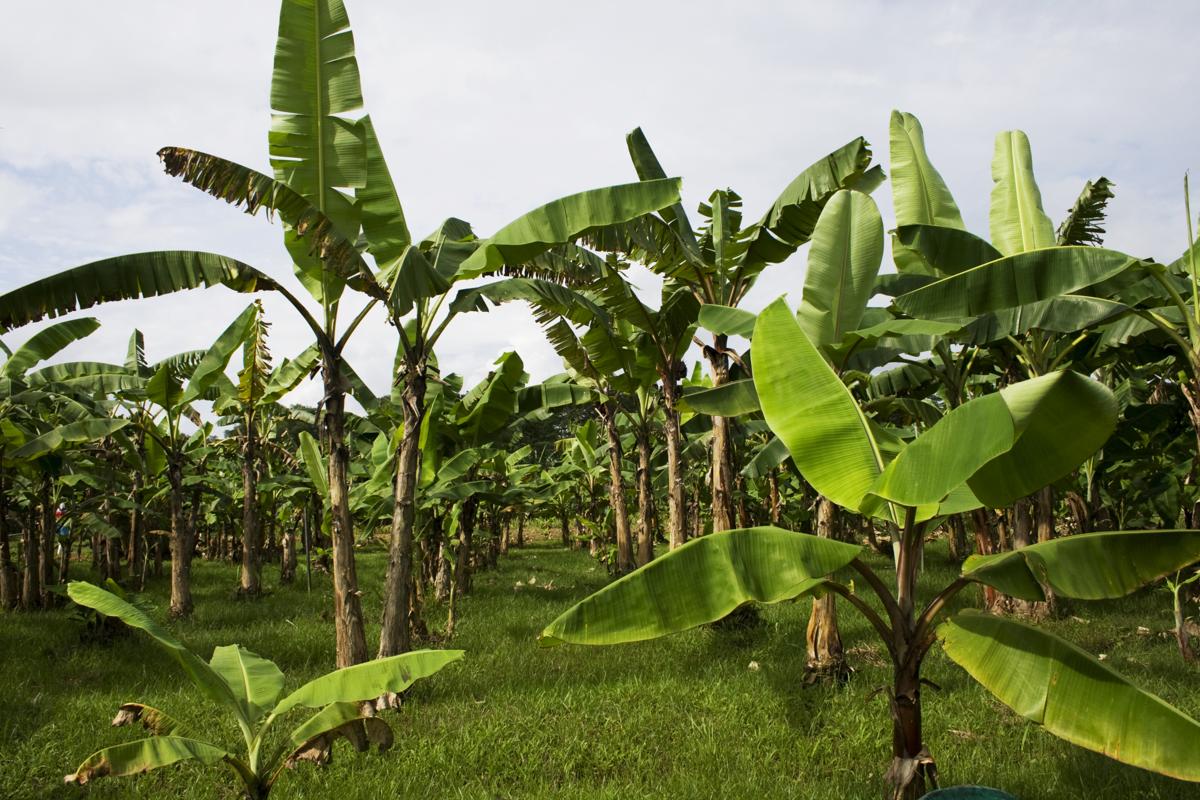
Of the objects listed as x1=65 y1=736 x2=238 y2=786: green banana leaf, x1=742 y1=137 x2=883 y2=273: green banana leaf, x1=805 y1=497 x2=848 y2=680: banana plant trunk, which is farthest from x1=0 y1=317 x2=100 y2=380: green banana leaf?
x1=805 y1=497 x2=848 y2=680: banana plant trunk

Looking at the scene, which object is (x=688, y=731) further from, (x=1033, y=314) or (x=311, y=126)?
(x=311, y=126)

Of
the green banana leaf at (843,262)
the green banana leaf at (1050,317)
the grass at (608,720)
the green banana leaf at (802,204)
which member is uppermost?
the green banana leaf at (802,204)

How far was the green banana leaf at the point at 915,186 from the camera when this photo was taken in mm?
8258

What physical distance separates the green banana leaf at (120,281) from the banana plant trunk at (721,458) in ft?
14.8

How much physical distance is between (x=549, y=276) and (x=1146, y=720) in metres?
6.40

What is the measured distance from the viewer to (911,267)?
8.72 metres

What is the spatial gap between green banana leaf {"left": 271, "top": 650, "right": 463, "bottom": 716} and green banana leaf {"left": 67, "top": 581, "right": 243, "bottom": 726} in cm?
35

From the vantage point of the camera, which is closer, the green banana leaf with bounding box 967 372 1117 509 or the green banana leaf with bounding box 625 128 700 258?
the green banana leaf with bounding box 967 372 1117 509

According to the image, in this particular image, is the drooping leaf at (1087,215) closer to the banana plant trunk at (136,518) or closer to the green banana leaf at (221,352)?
the green banana leaf at (221,352)

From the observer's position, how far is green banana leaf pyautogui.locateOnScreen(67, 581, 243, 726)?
13.4 ft

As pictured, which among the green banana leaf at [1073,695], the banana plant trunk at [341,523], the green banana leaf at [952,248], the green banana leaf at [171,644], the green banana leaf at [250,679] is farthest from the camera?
the banana plant trunk at [341,523]

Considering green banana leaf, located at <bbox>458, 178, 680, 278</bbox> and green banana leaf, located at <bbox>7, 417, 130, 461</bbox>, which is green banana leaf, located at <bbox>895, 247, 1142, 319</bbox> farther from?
green banana leaf, located at <bbox>7, 417, 130, 461</bbox>

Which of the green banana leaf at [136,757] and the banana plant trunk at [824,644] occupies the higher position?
the green banana leaf at [136,757]

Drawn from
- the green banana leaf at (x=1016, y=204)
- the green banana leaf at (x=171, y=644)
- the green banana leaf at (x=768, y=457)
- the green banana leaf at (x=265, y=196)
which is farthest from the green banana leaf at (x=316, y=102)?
the green banana leaf at (x=1016, y=204)
